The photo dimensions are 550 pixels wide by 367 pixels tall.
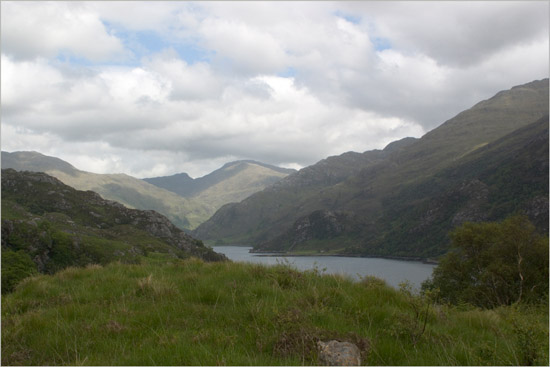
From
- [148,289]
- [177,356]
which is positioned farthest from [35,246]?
[177,356]

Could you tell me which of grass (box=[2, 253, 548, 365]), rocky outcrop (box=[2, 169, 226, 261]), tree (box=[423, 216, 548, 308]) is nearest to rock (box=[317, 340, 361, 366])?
grass (box=[2, 253, 548, 365])

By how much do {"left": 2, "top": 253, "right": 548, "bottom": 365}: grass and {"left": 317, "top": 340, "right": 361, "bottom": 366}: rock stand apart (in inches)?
6.8

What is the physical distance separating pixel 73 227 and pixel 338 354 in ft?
342

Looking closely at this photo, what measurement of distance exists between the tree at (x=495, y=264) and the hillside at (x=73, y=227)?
54.5 metres

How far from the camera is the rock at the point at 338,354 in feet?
20.1

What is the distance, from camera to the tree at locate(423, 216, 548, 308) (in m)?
41.8

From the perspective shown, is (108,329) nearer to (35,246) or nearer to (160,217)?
(35,246)

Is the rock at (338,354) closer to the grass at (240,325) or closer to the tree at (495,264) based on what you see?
the grass at (240,325)

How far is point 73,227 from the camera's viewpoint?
95.7m

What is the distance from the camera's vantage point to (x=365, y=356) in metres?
6.47

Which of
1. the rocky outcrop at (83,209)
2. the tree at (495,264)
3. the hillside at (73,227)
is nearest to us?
the tree at (495,264)

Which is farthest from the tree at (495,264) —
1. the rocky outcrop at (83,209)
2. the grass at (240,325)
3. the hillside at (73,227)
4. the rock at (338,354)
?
the rocky outcrop at (83,209)

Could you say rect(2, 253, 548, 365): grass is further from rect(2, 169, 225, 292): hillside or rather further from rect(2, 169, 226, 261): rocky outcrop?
rect(2, 169, 226, 261): rocky outcrop

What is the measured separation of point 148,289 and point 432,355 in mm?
7074
